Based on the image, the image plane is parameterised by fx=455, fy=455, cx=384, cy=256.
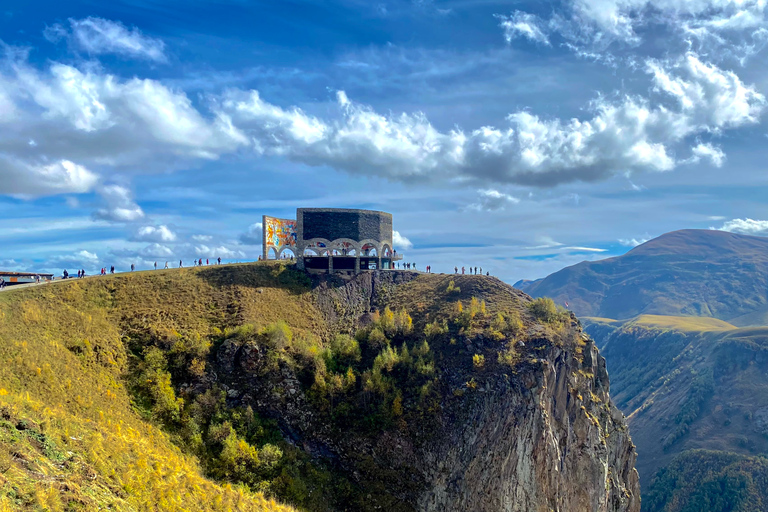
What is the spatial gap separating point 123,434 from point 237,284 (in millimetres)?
25431

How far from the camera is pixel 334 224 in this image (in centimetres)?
6425

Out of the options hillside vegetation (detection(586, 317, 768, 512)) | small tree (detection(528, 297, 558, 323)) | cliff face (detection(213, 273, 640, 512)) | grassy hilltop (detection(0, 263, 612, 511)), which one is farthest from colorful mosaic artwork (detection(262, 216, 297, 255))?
hillside vegetation (detection(586, 317, 768, 512))

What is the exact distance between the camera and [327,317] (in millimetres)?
57094

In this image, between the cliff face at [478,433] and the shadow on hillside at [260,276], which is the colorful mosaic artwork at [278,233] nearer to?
the shadow on hillside at [260,276]

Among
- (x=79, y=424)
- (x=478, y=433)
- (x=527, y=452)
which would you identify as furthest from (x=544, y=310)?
(x=79, y=424)

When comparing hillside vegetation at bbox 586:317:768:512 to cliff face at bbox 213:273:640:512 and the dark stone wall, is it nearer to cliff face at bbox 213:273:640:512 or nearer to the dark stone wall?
cliff face at bbox 213:273:640:512

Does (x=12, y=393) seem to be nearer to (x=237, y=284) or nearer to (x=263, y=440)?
(x=263, y=440)

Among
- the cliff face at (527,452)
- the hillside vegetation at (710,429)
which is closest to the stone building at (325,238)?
the cliff face at (527,452)

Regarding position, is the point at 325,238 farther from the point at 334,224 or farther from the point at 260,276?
the point at 260,276

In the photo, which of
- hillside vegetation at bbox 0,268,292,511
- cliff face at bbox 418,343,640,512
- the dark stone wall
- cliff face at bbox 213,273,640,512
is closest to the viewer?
hillside vegetation at bbox 0,268,292,511

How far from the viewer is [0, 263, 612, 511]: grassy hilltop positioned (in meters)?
26.6

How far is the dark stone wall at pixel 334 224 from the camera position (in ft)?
210

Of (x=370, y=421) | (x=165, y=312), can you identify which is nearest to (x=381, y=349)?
(x=370, y=421)

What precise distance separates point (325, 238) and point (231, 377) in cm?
2623
